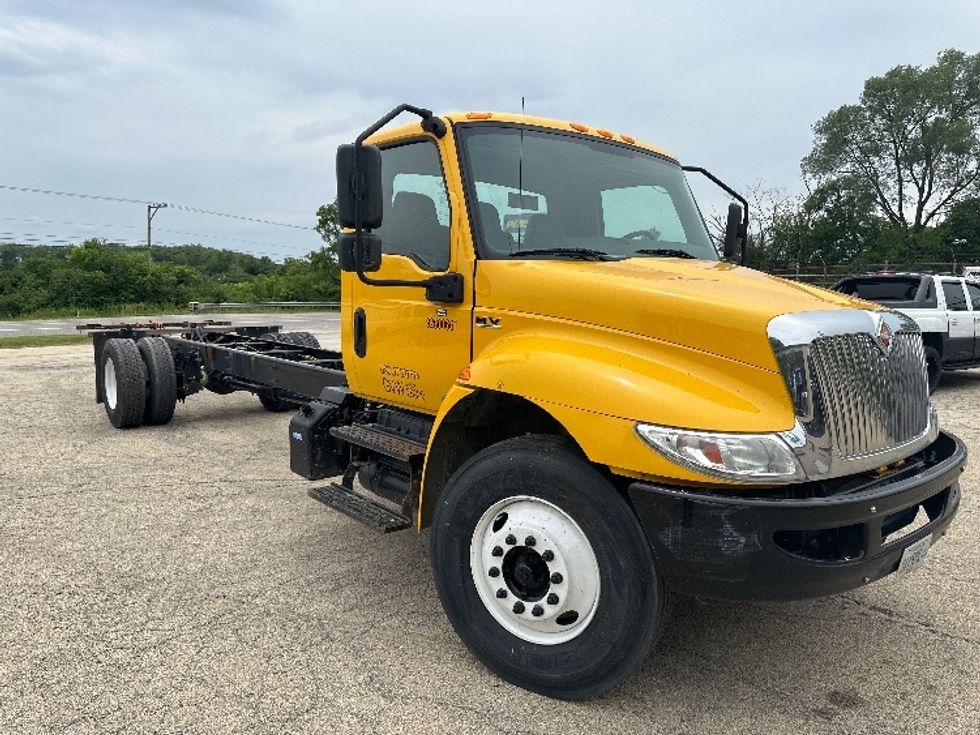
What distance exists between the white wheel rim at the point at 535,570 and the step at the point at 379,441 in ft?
2.50

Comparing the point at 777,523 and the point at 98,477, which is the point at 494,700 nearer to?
the point at 777,523

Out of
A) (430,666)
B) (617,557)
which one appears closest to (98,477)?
(430,666)

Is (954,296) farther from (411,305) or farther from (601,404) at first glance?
(601,404)

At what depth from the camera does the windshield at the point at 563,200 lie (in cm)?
356

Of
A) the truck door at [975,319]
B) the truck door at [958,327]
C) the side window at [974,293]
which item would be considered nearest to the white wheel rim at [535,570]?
the truck door at [958,327]

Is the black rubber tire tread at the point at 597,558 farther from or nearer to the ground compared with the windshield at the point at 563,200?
nearer to the ground

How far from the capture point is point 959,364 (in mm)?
11938

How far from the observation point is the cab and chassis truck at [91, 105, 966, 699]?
2623mm

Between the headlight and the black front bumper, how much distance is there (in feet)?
0.29

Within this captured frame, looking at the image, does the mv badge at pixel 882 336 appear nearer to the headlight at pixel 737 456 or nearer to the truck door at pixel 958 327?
the headlight at pixel 737 456

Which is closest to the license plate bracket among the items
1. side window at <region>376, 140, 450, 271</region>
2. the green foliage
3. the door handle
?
side window at <region>376, 140, 450, 271</region>

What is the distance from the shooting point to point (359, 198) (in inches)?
132

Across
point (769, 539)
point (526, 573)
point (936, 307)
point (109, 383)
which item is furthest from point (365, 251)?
point (936, 307)

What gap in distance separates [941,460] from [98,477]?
595 cm
